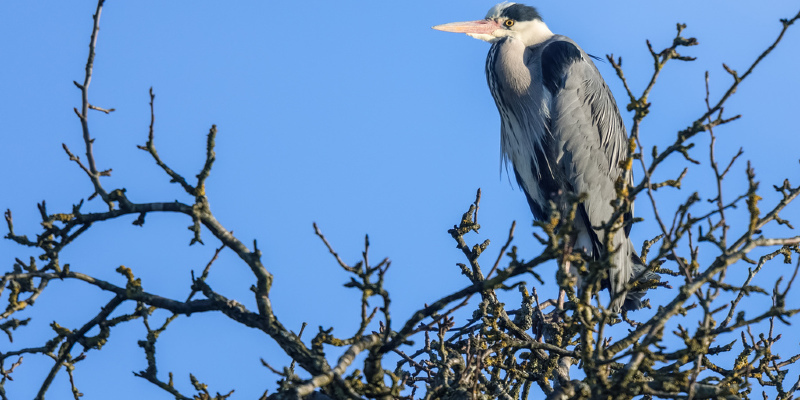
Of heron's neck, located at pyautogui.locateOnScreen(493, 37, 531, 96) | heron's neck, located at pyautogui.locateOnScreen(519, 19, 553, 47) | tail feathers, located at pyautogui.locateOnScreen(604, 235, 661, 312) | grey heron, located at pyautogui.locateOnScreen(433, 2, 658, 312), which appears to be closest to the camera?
tail feathers, located at pyautogui.locateOnScreen(604, 235, 661, 312)

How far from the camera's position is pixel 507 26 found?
20.7ft

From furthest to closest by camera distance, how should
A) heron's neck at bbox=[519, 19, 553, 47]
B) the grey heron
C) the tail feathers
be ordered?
heron's neck at bbox=[519, 19, 553, 47], the grey heron, the tail feathers

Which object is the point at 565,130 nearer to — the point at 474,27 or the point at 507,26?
the point at 507,26

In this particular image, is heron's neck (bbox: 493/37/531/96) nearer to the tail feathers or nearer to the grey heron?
the grey heron

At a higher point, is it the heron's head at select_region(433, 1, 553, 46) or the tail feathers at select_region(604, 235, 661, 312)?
the heron's head at select_region(433, 1, 553, 46)

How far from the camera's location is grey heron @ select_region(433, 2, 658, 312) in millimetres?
5598

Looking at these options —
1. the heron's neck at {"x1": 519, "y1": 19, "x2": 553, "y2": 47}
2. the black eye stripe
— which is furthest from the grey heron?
the black eye stripe

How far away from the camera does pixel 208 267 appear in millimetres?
2752

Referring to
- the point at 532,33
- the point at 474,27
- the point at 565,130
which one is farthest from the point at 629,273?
the point at 474,27

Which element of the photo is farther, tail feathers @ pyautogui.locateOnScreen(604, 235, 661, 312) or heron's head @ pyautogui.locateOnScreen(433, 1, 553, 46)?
heron's head @ pyautogui.locateOnScreen(433, 1, 553, 46)

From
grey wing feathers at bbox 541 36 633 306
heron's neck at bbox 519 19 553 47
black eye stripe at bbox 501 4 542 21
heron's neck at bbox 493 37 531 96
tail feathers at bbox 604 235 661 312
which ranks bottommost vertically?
tail feathers at bbox 604 235 661 312

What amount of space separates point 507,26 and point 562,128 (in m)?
1.11

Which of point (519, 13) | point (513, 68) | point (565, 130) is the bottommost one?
point (565, 130)

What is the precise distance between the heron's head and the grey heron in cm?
18
